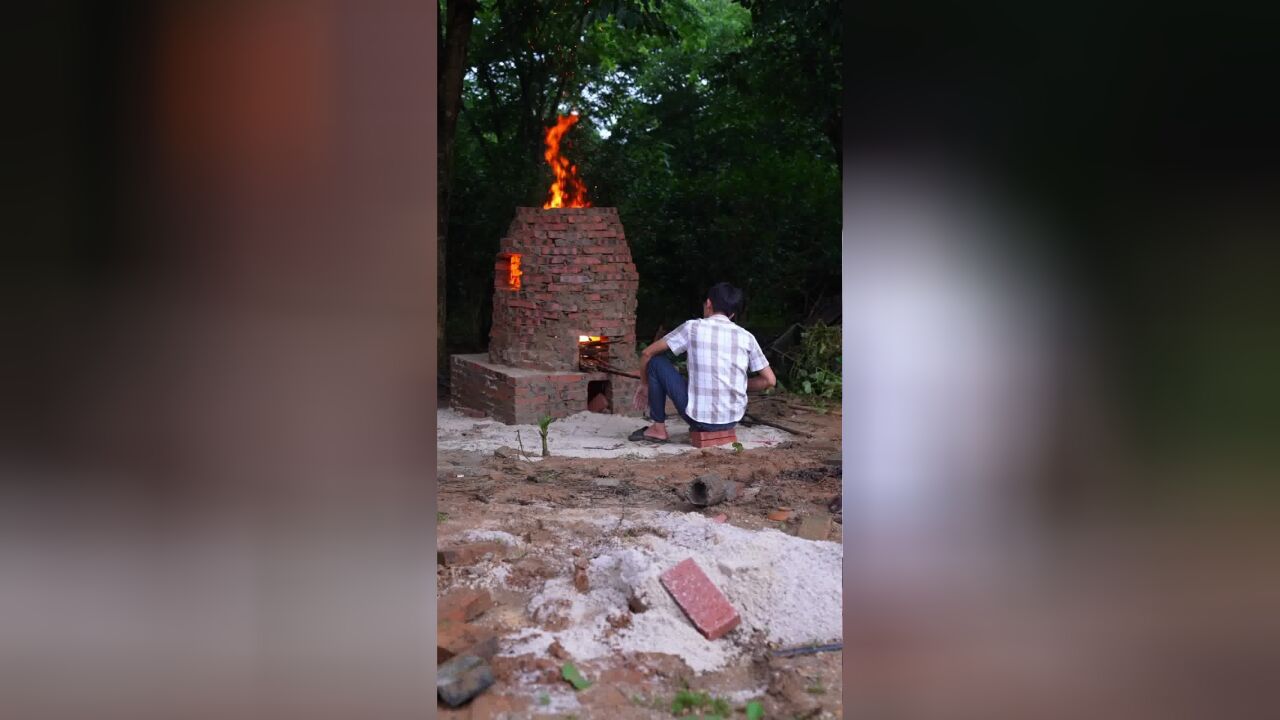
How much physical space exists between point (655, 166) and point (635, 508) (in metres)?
9.29

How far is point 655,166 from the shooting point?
13859 millimetres

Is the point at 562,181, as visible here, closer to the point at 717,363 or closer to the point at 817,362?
the point at 817,362

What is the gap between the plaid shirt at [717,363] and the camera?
679cm

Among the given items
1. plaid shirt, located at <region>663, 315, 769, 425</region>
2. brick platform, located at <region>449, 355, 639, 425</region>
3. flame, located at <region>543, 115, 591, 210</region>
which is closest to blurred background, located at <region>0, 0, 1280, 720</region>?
plaid shirt, located at <region>663, 315, 769, 425</region>

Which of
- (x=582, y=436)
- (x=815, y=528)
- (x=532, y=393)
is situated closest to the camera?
(x=815, y=528)

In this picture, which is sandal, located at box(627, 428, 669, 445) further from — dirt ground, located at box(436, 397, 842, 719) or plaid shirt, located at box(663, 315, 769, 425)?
dirt ground, located at box(436, 397, 842, 719)

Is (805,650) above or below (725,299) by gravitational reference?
below

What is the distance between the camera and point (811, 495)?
5492 millimetres

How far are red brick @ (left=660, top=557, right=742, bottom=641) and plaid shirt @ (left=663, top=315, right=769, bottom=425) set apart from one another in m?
3.10

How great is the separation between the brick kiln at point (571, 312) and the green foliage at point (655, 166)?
12.0 feet
